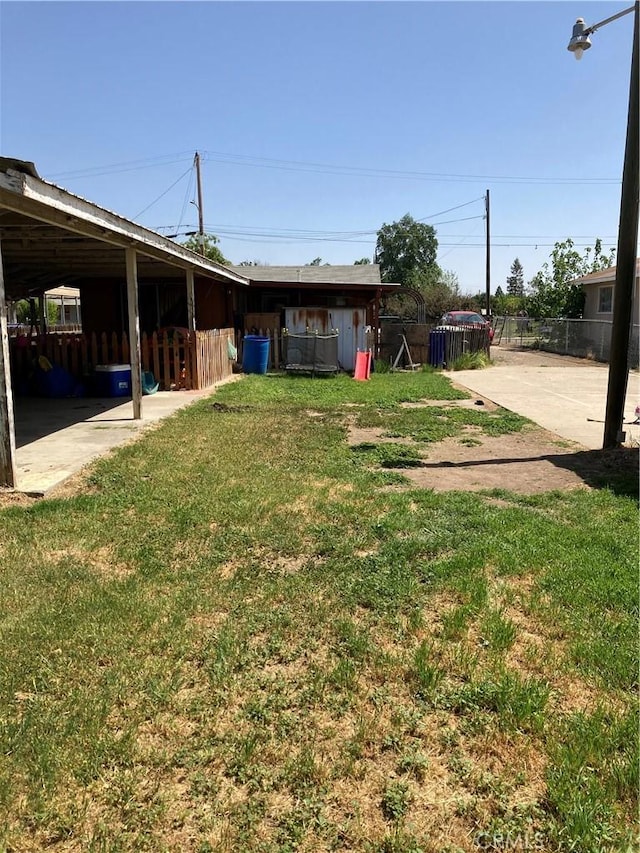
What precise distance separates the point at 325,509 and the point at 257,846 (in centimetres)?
319

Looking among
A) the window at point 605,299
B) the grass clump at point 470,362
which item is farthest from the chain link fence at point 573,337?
the grass clump at point 470,362

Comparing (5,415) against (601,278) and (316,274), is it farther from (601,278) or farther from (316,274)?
(601,278)

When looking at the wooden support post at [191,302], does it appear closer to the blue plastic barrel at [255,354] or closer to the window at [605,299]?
the blue plastic barrel at [255,354]

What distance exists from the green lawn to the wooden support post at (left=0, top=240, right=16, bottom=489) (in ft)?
1.79

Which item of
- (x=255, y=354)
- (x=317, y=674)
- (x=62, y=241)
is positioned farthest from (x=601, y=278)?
(x=317, y=674)

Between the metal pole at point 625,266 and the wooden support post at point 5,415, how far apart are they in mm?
6525

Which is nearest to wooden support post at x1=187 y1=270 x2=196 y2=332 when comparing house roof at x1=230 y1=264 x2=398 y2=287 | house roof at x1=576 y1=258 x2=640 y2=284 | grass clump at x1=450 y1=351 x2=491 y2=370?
house roof at x1=230 y1=264 x2=398 y2=287

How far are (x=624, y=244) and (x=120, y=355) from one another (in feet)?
31.4

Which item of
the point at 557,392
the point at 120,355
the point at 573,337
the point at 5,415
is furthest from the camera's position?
the point at 573,337

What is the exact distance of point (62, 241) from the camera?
9.25 meters

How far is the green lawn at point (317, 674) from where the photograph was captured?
201cm

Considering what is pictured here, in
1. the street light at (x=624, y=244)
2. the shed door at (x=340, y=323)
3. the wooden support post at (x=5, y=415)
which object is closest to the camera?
the wooden support post at (x=5, y=415)

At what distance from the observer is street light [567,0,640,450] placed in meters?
6.98

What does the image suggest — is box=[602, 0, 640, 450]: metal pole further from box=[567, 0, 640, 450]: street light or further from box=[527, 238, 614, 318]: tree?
box=[527, 238, 614, 318]: tree
